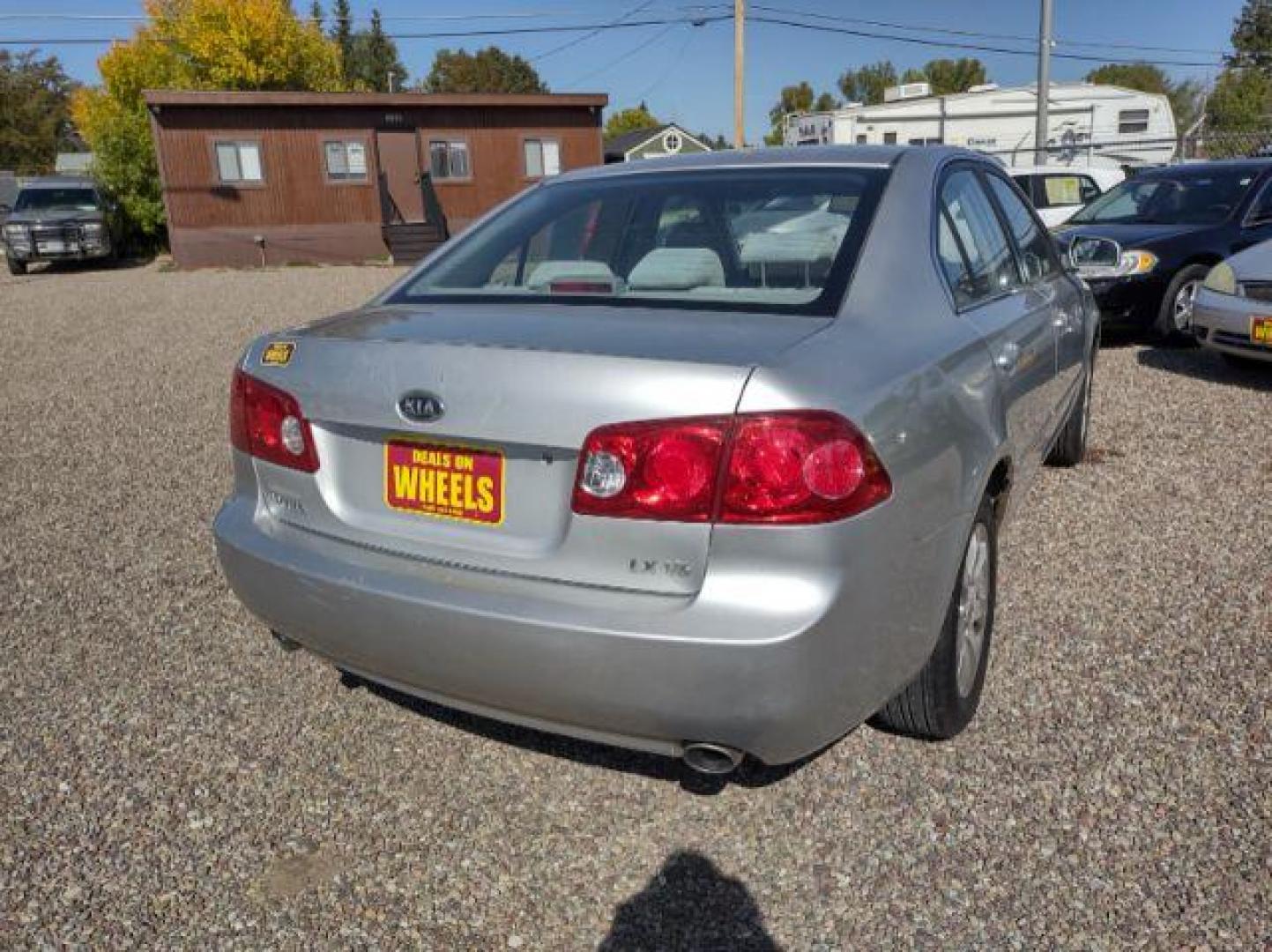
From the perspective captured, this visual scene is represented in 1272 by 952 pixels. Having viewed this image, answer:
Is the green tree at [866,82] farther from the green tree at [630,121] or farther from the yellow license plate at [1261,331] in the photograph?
the yellow license plate at [1261,331]

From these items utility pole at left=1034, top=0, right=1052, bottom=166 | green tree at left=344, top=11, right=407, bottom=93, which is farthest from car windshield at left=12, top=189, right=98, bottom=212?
green tree at left=344, top=11, right=407, bottom=93

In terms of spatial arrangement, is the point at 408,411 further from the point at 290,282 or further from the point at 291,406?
the point at 290,282

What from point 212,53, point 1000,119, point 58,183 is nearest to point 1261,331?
point 58,183

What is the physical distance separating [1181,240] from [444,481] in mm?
8015

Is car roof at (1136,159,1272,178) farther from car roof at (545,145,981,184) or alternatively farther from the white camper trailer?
the white camper trailer

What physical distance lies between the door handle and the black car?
543 centimetres

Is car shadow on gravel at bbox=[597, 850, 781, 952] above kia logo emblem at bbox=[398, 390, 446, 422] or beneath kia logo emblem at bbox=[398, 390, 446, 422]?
beneath

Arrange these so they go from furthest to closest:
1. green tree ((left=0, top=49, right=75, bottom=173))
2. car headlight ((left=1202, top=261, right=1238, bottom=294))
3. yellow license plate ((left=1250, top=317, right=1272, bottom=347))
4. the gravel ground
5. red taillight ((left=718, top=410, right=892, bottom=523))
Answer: green tree ((left=0, top=49, right=75, bottom=173)) → car headlight ((left=1202, top=261, right=1238, bottom=294)) → yellow license plate ((left=1250, top=317, right=1272, bottom=347)) → the gravel ground → red taillight ((left=718, top=410, right=892, bottom=523))

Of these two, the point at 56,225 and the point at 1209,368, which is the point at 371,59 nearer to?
the point at 56,225

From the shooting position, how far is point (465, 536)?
7.39ft

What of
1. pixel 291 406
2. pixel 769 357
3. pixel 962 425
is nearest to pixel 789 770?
pixel 962 425

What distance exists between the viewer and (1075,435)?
17.0 ft

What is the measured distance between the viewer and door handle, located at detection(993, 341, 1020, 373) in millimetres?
2891

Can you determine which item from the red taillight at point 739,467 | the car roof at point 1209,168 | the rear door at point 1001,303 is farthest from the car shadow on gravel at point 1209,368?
the red taillight at point 739,467
